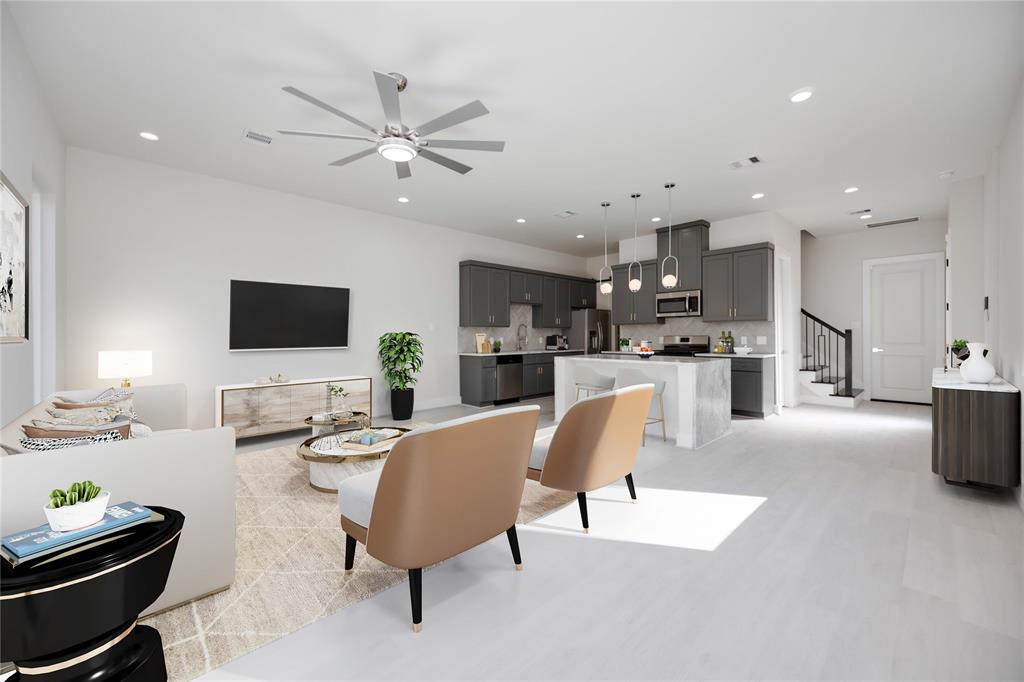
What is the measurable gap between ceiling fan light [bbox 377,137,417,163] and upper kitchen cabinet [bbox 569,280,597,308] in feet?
20.4

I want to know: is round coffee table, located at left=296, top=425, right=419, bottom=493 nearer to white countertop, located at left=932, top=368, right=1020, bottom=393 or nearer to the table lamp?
the table lamp

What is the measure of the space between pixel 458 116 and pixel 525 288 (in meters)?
5.46

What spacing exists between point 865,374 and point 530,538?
783cm

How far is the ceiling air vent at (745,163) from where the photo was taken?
451 centimetres

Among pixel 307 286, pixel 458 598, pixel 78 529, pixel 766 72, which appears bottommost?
pixel 458 598

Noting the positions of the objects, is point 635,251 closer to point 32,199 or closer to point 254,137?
point 254,137

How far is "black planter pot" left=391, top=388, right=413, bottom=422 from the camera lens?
20.4ft

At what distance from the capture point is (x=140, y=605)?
1356 mm

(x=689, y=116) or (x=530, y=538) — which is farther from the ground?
(x=689, y=116)

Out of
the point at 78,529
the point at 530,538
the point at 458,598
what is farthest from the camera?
the point at 530,538

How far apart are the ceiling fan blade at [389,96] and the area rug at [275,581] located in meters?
2.53

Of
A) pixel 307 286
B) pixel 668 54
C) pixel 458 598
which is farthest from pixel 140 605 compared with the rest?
pixel 307 286

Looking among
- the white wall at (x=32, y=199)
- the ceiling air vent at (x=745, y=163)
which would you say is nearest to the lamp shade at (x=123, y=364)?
the white wall at (x=32, y=199)

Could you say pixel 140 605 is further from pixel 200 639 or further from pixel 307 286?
pixel 307 286
